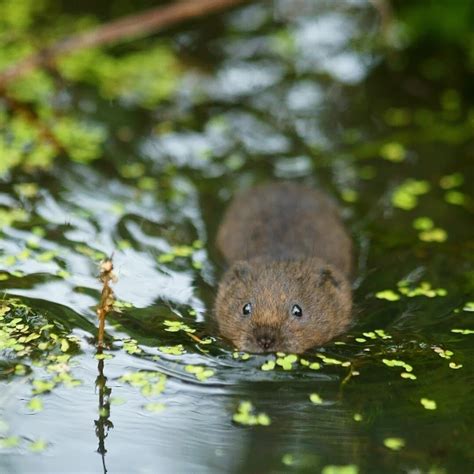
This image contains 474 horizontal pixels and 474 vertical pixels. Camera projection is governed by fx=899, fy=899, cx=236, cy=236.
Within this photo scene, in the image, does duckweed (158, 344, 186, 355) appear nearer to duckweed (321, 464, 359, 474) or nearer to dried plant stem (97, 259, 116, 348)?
dried plant stem (97, 259, 116, 348)

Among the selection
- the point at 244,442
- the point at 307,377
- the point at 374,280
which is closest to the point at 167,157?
the point at 374,280

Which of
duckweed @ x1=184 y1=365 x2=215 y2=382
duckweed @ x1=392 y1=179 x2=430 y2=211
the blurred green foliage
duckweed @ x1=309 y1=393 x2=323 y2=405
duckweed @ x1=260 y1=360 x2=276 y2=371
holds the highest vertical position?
the blurred green foliage

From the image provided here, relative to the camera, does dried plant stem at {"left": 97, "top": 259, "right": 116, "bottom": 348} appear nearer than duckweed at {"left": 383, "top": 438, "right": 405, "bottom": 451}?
No

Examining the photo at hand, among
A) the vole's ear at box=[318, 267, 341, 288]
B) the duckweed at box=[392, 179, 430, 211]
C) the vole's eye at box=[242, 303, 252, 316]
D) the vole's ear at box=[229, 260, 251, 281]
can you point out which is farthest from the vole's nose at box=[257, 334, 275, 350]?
the duckweed at box=[392, 179, 430, 211]

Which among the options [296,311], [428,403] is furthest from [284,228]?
[428,403]

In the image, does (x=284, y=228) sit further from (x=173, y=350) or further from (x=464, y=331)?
(x=173, y=350)

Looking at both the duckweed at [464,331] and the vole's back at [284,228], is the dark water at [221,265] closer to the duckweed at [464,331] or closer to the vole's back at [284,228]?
the duckweed at [464,331]

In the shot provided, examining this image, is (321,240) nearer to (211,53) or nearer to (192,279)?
(192,279)
